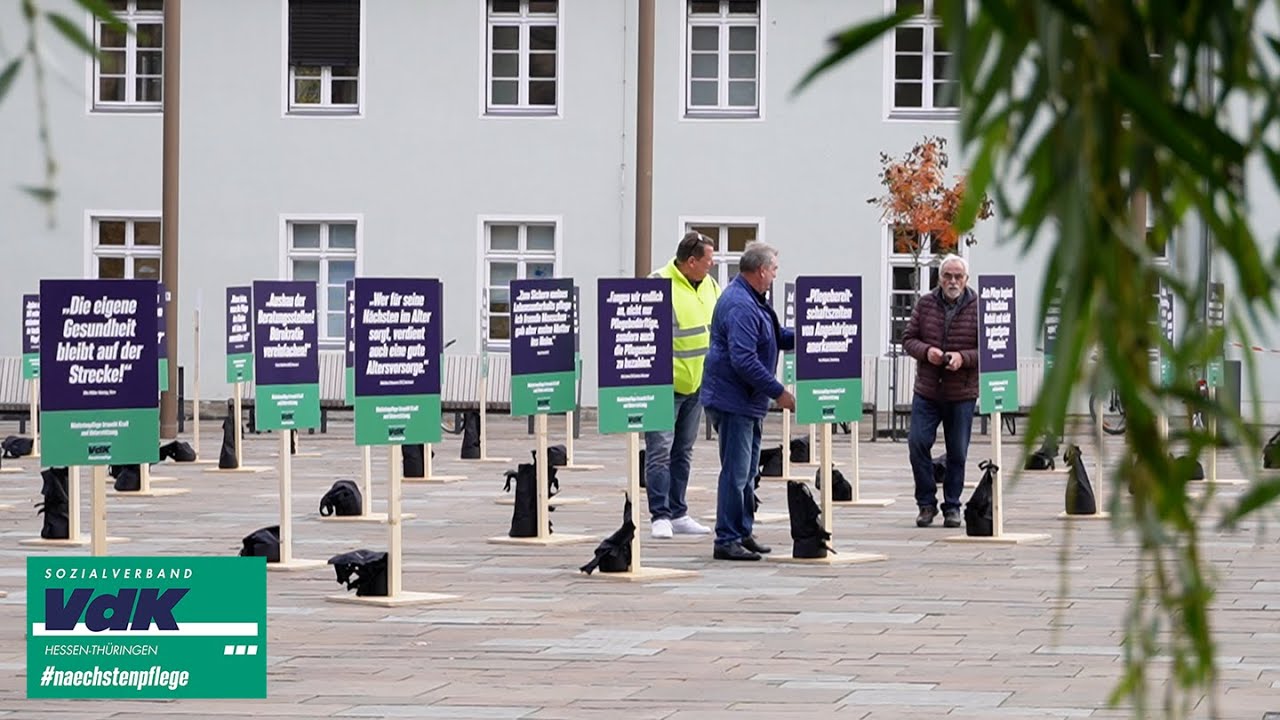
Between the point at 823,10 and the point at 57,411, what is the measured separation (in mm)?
26578

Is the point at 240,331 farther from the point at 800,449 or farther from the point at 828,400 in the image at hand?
the point at 828,400

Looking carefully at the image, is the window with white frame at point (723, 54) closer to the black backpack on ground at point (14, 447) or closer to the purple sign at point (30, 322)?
the purple sign at point (30, 322)

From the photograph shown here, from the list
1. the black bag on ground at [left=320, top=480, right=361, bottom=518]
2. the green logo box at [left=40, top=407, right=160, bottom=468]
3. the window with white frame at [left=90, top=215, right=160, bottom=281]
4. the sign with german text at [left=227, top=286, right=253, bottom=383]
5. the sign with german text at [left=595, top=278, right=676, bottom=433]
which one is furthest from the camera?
the window with white frame at [left=90, top=215, right=160, bottom=281]

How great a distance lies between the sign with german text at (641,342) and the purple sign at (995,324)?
2845mm

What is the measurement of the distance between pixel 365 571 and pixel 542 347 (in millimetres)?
3561

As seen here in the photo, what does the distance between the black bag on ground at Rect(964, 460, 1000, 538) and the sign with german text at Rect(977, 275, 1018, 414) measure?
1.45ft

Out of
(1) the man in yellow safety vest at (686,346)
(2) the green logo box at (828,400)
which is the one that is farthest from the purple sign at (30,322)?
(2) the green logo box at (828,400)

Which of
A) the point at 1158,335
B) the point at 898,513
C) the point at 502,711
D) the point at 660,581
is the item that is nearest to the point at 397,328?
the point at 660,581

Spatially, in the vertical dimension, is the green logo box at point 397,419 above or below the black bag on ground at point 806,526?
above

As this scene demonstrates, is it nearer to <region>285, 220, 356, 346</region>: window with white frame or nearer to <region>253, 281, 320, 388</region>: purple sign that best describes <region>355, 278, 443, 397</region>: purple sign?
<region>253, 281, 320, 388</region>: purple sign

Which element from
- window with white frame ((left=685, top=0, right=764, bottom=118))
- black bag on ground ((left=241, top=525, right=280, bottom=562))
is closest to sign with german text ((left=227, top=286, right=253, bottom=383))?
black bag on ground ((left=241, top=525, right=280, bottom=562))

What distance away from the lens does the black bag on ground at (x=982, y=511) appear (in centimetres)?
1652

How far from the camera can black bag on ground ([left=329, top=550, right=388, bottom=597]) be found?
12.5 meters

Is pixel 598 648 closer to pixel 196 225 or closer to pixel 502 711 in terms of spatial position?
pixel 502 711
